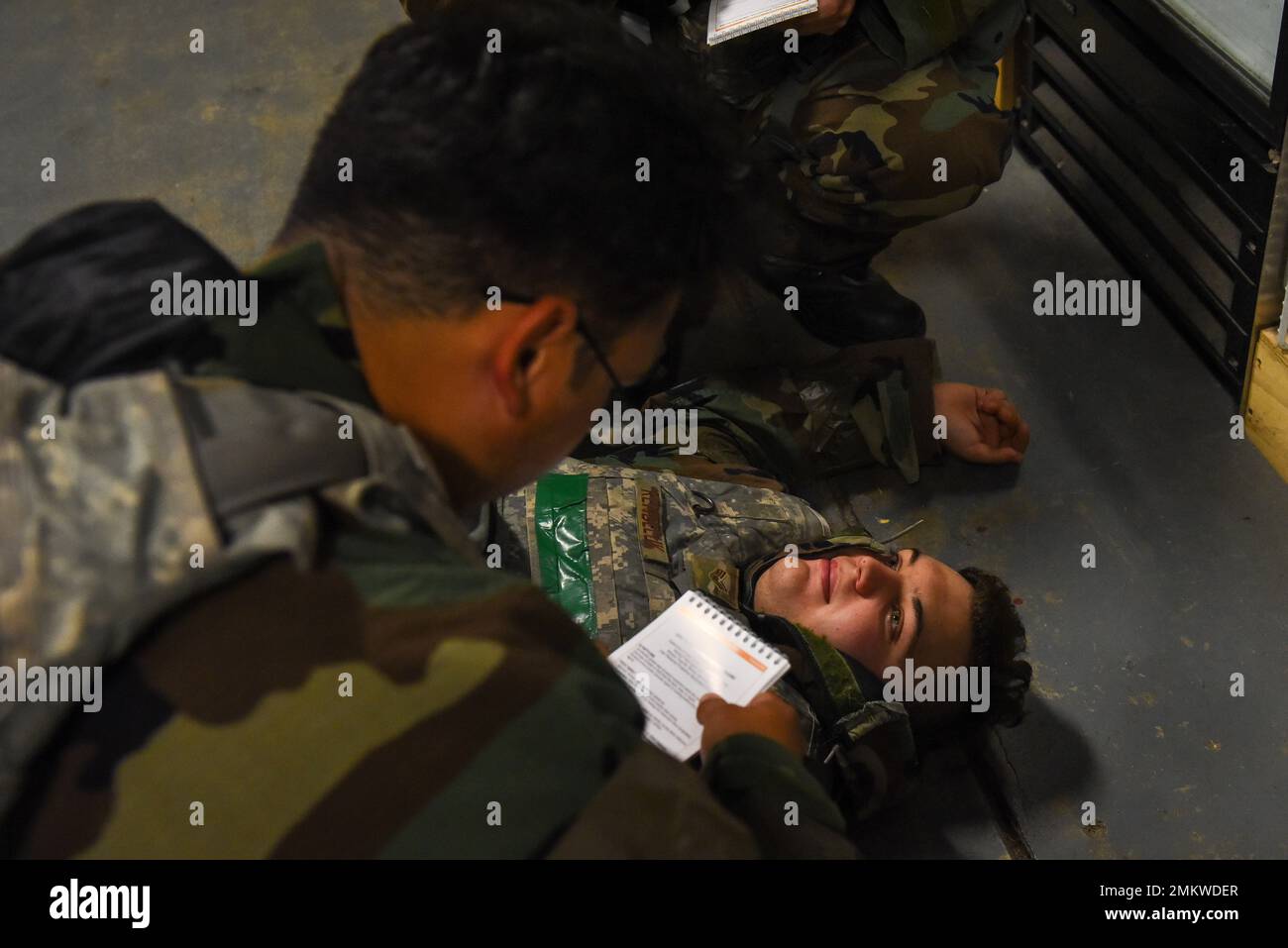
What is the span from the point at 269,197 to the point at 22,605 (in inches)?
110

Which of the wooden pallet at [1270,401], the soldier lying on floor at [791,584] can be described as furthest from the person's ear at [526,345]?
the wooden pallet at [1270,401]

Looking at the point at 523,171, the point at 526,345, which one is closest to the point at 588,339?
the point at 526,345

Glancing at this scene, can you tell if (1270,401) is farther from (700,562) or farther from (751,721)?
(751,721)

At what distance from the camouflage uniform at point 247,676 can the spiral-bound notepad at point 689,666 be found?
88cm

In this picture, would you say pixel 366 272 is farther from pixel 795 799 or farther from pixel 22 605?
pixel 795 799

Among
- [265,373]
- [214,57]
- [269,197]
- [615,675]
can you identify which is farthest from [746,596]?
[214,57]

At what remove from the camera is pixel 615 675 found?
1148mm

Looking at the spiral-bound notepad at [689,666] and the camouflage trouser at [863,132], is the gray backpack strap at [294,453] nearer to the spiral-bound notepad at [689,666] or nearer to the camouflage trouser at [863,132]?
the spiral-bound notepad at [689,666]

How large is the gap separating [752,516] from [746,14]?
1.12m

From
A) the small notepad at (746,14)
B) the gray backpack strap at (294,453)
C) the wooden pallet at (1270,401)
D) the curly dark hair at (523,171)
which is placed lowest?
the wooden pallet at (1270,401)

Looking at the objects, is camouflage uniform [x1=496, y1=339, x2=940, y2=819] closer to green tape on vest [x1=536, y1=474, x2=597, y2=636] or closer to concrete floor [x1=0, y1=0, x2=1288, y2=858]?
green tape on vest [x1=536, y1=474, x2=597, y2=636]

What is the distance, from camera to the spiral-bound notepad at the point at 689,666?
191cm

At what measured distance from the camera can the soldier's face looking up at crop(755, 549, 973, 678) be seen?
7.23 ft

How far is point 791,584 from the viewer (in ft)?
7.42
